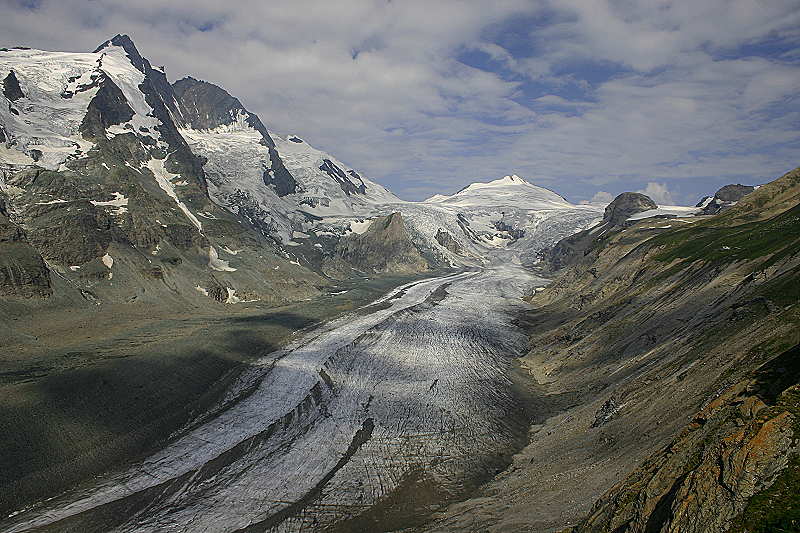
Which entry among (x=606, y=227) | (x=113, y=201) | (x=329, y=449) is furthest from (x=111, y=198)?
(x=606, y=227)

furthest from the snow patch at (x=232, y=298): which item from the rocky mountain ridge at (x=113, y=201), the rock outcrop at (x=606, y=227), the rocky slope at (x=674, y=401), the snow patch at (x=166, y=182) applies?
the rock outcrop at (x=606, y=227)

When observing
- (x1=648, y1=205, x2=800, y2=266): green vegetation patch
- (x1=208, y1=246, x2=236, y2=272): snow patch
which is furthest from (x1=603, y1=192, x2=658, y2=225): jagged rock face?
(x1=208, y1=246, x2=236, y2=272): snow patch

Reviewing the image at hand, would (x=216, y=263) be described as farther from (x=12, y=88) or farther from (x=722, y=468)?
(x=722, y=468)

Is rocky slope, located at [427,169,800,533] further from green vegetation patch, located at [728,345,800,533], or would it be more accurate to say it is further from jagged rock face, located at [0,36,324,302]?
jagged rock face, located at [0,36,324,302]

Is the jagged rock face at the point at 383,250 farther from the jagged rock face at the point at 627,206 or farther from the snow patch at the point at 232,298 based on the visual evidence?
the snow patch at the point at 232,298

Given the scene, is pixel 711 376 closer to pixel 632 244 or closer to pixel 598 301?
pixel 598 301

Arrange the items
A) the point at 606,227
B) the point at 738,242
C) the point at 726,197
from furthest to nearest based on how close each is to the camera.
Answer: the point at 606,227, the point at 726,197, the point at 738,242

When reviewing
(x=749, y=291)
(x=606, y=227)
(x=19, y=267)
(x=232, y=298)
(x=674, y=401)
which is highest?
(x=19, y=267)
